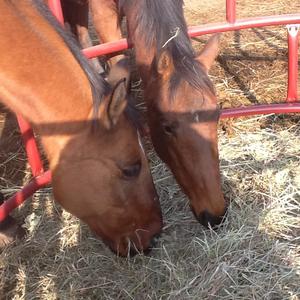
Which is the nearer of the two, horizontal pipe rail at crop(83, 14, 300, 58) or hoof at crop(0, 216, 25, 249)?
hoof at crop(0, 216, 25, 249)

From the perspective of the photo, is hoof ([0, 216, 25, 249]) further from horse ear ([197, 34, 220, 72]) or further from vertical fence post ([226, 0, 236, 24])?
vertical fence post ([226, 0, 236, 24])

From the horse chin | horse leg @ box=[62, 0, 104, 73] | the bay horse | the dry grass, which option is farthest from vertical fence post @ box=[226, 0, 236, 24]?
horse leg @ box=[62, 0, 104, 73]

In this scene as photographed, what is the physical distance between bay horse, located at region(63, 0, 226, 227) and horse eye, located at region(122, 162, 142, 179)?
0.44 meters

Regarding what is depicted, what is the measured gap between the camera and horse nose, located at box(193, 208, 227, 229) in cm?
282

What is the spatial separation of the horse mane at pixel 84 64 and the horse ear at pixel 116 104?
0.06m

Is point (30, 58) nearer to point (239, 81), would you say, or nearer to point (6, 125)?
point (6, 125)

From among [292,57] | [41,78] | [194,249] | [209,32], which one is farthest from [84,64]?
[292,57]

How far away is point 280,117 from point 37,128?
228cm

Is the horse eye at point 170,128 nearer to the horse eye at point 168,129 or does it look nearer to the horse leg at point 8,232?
the horse eye at point 168,129

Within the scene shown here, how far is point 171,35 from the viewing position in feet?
9.98

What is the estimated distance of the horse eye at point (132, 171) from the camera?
7.82 feet

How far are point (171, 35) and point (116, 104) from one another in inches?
37.0

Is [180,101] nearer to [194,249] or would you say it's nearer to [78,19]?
[194,249]

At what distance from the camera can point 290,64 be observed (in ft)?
12.0
